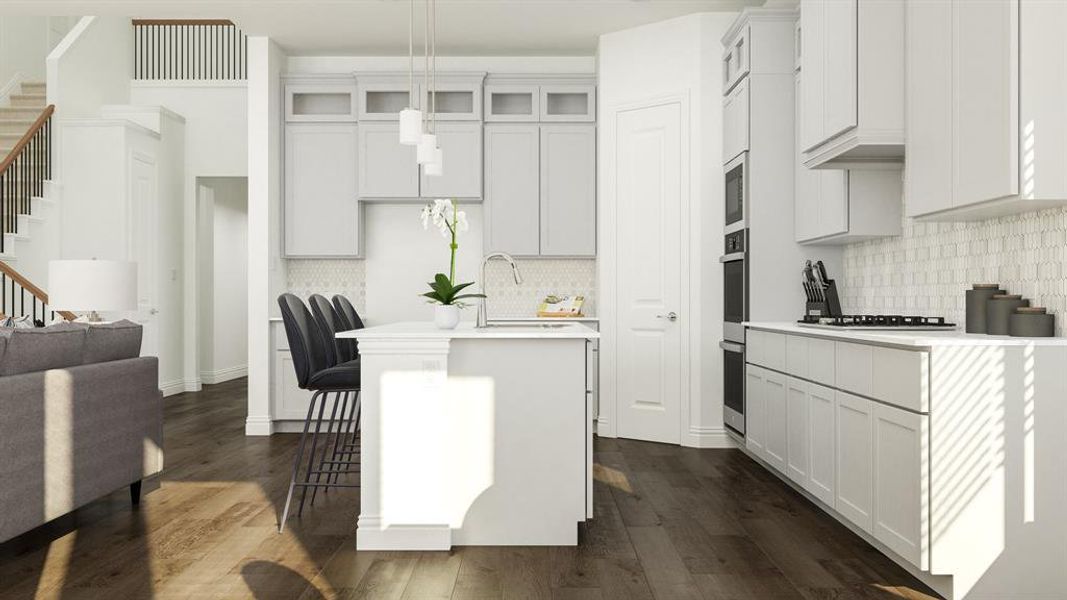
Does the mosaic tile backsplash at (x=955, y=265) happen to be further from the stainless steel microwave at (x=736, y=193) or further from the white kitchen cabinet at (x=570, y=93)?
Result: the white kitchen cabinet at (x=570, y=93)

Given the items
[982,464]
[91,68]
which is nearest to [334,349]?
[982,464]

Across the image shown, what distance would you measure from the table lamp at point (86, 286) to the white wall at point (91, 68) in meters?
3.55

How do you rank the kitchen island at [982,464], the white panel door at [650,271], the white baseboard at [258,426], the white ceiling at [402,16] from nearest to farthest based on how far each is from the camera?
the kitchen island at [982,464] → the white ceiling at [402,16] → the white panel door at [650,271] → the white baseboard at [258,426]

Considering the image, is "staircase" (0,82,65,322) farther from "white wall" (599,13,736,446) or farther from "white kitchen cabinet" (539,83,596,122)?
"white wall" (599,13,736,446)

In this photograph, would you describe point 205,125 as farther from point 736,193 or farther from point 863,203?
point 863,203

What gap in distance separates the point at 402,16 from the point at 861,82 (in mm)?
3359

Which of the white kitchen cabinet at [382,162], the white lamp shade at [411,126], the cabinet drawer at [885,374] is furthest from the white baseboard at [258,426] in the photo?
the cabinet drawer at [885,374]

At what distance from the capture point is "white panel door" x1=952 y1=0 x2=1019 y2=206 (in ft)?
8.66

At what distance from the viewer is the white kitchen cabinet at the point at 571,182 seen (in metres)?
6.22

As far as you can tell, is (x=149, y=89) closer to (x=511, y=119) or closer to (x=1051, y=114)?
(x=511, y=119)

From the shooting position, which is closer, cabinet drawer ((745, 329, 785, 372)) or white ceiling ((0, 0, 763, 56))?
cabinet drawer ((745, 329, 785, 372))

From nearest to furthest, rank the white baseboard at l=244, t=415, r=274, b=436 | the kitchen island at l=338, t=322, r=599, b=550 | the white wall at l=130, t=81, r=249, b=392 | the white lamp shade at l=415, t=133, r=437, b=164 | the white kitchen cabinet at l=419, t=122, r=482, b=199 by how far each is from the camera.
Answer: the kitchen island at l=338, t=322, r=599, b=550, the white lamp shade at l=415, t=133, r=437, b=164, the white baseboard at l=244, t=415, r=274, b=436, the white kitchen cabinet at l=419, t=122, r=482, b=199, the white wall at l=130, t=81, r=249, b=392

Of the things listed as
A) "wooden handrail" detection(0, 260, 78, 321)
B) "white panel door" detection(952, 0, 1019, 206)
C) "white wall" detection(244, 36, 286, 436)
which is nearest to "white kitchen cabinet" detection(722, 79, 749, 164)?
"white panel door" detection(952, 0, 1019, 206)

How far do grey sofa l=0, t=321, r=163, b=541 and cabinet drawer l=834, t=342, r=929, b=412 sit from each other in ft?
10.7
